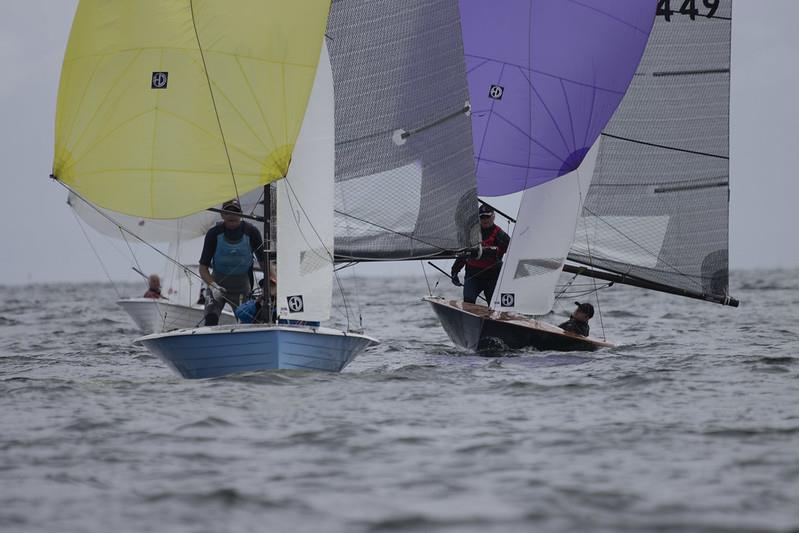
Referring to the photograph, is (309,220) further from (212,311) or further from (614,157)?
(614,157)

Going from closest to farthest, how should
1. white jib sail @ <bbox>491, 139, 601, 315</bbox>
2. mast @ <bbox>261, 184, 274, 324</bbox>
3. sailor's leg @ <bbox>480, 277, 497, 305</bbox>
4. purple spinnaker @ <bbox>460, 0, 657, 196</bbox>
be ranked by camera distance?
mast @ <bbox>261, 184, 274, 324</bbox>, white jib sail @ <bbox>491, 139, 601, 315</bbox>, purple spinnaker @ <bbox>460, 0, 657, 196</bbox>, sailor's leg @ <bbox>480, 277, 497, 305</bbox>

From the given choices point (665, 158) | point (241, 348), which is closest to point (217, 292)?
point (241, 348)

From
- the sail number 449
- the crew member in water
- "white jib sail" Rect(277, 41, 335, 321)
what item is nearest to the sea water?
"white jib sail" Rect(277, 41, 335, 321)

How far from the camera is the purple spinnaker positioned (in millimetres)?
17984

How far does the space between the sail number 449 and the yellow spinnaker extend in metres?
7.29

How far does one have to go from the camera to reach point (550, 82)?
1812cm

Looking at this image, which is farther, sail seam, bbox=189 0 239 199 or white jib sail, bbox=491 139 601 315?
white jib sail, bbox=491 139 601 315

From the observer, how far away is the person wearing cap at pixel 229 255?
14.6 meters

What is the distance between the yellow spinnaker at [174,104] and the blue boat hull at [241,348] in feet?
4.66

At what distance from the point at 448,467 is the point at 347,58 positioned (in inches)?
344

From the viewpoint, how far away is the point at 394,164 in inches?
653

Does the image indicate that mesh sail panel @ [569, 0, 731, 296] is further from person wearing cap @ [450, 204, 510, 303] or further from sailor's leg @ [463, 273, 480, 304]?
sailor's leg @ [463, 273, 480, 304]

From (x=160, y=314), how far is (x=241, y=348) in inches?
437

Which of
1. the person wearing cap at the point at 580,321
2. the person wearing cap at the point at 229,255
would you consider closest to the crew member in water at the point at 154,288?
the person wearing cap at the point at 580,321
